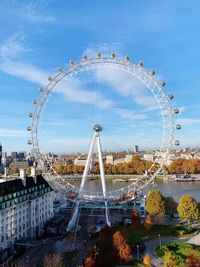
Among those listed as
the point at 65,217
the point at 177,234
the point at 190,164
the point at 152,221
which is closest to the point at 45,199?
the point at 65,217

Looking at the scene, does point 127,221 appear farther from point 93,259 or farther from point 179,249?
point 93,259

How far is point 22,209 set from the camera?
2105cm

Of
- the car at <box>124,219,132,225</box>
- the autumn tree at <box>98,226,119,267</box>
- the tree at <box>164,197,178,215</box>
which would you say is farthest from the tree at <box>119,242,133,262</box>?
the tree at <box>164,197,178,215</box>

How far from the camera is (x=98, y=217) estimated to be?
86.3 ft

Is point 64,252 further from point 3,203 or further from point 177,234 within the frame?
point 177,234

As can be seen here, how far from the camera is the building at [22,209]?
19.1m

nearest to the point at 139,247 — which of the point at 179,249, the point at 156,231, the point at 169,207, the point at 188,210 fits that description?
the point at 179,249

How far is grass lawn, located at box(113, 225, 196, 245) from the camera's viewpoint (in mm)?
21427

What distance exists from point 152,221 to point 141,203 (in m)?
5.25

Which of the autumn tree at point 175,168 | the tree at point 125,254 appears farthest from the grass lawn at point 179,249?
the autumn tree at point 175,168

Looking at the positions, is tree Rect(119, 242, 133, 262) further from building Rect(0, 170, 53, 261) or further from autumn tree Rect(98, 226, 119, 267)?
building Rect(0, 170, 53, 261)

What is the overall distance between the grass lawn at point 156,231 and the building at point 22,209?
204 inches

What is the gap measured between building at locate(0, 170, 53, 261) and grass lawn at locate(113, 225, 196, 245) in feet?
17.0

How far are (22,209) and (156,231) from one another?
8732 millimetres
